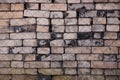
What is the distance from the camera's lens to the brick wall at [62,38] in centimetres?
292

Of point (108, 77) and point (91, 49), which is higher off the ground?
point (91, 49)

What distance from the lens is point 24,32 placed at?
2.95 meters

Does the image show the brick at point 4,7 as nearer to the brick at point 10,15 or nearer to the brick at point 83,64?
the brick at point 10,15

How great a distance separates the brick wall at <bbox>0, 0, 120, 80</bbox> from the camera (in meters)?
2.92

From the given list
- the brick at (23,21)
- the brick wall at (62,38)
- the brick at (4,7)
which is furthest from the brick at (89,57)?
the brick at (4,7)

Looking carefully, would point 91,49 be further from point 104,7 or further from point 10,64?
point 10,64

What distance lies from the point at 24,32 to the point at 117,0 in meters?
1.06

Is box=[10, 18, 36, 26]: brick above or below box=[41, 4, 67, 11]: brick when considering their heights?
below

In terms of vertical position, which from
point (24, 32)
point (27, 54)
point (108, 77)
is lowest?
point (108, 77)

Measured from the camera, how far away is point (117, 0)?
2.89 metres

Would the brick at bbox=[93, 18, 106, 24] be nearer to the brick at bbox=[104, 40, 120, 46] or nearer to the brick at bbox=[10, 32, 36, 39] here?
the brick at bbox=[104, 40, 120, 46]

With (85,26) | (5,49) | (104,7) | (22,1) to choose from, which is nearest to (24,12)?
(22,1)

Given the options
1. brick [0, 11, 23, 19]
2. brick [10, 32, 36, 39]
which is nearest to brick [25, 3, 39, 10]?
brick [0, 11, 23, 19]

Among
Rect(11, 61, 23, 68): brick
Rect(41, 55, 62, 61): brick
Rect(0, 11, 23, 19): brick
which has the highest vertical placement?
Rect(0, 11, 23, 19): brick
